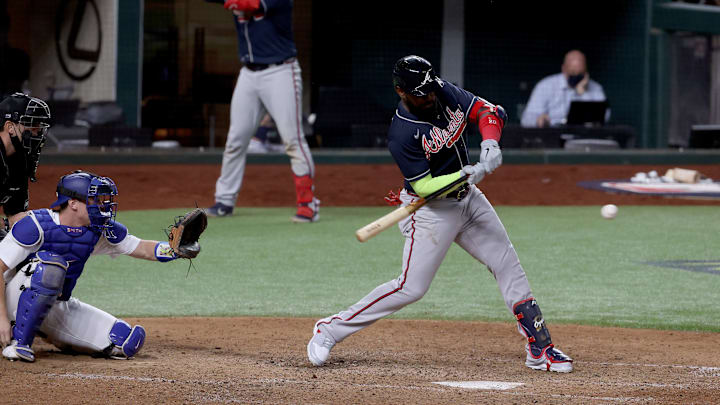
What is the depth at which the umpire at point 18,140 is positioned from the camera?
5.12 metres

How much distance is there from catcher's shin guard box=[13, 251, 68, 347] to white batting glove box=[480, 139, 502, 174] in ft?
6.31

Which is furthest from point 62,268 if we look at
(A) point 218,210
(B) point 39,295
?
(A) point 218,210

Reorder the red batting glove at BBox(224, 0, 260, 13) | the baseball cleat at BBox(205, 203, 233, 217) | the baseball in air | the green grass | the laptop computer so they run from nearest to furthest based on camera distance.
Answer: the green grass → the red batting glove at BBox(224, 0, 260, 13) → the baseball in air → the baseball cleat at BBox(205, 203, 233, 217) → the laptop computer

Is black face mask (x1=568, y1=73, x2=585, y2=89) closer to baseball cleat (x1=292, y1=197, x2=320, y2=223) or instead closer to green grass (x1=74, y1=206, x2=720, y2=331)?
green grass (x1=74, y1=206, x2=720, y2=331)

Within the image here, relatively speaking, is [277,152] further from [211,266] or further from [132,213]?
[211,266]

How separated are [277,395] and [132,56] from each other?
1116 centimetres

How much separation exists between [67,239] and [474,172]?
184cm

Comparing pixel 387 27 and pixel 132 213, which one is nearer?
pixel 132 213

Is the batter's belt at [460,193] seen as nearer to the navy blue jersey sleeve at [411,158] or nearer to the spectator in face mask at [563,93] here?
the navy blue jersey sleeve at [411,158]

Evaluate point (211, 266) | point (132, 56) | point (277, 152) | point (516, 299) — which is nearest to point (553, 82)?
point (277, 152)

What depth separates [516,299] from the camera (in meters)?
4.67

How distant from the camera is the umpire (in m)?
5.12

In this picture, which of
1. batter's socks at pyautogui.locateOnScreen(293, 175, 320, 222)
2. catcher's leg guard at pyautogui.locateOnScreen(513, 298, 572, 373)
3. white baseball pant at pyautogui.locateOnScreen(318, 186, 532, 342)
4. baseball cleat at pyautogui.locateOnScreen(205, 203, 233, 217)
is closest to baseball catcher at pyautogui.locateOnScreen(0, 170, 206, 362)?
white baseball pant at pyautogui.locateOnScreen(318, 186, 532, 342)

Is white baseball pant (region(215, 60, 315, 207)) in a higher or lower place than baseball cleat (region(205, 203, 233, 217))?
higher
